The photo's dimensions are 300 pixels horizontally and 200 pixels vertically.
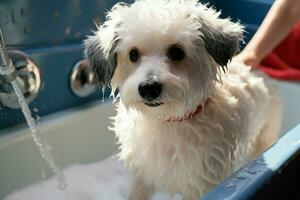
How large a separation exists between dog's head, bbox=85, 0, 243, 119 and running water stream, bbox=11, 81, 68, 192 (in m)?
0.34

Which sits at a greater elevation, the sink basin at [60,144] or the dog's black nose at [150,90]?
the dog's black nose at [150,90]

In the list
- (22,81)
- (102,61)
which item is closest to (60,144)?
(22,81)

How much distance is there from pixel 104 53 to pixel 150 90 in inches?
7.9

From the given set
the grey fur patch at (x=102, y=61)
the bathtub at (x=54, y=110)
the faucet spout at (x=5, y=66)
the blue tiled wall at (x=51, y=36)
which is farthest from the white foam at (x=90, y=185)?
the grey fur patch at (x=102, y=61)

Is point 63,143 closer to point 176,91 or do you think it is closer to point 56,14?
point 56,14

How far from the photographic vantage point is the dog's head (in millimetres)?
1004

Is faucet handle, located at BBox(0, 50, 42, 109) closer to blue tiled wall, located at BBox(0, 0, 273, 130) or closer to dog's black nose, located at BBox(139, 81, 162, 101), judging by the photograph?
blue tiled wall, located at BBox(0, 0, 273, 130)

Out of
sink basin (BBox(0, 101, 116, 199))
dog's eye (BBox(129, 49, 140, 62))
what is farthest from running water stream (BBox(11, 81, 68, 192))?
dog's eye (BBox(129, 49, 140, 62))

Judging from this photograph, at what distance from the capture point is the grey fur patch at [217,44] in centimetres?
106

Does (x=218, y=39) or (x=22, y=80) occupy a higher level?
(x=218, y=39)

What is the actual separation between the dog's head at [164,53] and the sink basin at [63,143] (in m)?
0.51

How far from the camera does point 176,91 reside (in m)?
1.01

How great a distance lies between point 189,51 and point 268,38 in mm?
591

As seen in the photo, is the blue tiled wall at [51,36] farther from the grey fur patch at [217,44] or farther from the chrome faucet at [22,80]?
the grey fur patch at [217,44]
